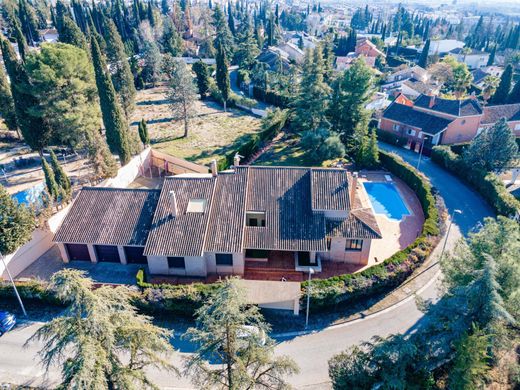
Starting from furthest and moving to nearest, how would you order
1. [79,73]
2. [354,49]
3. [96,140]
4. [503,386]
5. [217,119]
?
[354,49] < [217,119] < [79,73] < [96,140] < [503,386]

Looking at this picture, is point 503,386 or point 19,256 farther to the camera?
point 19,256

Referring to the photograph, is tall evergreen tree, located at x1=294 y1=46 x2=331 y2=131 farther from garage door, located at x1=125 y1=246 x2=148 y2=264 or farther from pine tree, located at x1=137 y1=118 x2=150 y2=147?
garage door, located at x1=125 y1=246 x2=148 y2=264

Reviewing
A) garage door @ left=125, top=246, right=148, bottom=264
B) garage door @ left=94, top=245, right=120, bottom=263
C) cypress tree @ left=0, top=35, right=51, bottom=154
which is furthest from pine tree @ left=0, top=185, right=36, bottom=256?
cypress tree @ left=0, top=35, right=51, bottom=154

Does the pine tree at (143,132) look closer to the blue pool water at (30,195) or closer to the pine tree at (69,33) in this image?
→ the blue pool water at (30,195)

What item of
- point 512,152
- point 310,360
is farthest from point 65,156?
point 512,152

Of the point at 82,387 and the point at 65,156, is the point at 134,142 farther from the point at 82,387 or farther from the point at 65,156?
the point at 82,387

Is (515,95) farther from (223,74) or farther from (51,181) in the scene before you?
(51,181)
